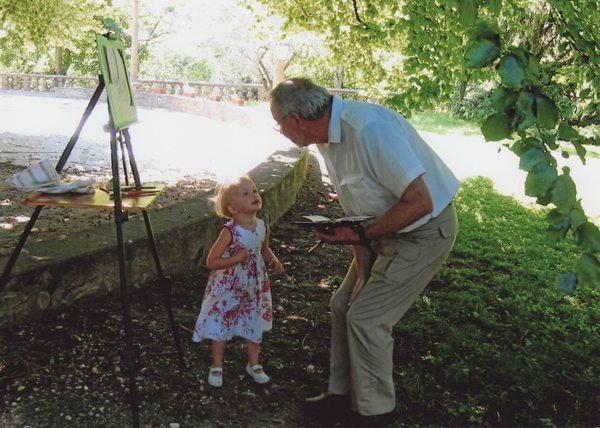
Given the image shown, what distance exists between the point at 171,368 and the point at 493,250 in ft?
14.2

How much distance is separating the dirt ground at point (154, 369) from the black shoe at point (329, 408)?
0.05 m

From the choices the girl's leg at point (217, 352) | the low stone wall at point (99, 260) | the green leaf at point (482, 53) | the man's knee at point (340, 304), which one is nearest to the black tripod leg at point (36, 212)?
the low stone wall at point (99, 260)

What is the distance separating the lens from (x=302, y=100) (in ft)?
9.15

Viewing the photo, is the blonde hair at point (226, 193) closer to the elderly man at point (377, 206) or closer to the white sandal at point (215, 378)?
the elderly man at point (377, 206)

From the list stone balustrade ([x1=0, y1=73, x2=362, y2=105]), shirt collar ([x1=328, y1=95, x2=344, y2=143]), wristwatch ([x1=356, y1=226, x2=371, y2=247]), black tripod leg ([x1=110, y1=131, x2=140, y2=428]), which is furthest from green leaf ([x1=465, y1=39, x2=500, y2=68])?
stone balustrade ([x1=0, y1=73, x2=362, y2=105])

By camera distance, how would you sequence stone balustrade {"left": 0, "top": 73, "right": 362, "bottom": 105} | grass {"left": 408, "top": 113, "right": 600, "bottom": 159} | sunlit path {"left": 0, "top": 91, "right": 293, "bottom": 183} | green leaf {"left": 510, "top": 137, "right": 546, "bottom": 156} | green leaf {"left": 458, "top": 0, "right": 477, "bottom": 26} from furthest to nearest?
stone balustrade {"left": 0, "top": 73, "right": 362, "bottom": 105}, grass {"left": 408, "top": 113, "right": 600, "bottom": 159}, sunlit path {"left": 0, "top": 91, "right": 293, "bottom": 183}, green leaf {"left": 458, "top": 0, "right": 477, "bottom": 26}, green leaf {"left": 510, "top": 137, "right": 546, "bottom": 156}

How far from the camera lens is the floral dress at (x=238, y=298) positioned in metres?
3.49

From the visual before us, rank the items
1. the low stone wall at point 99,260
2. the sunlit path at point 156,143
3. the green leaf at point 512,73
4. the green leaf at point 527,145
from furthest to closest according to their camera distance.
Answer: the sunlit path at point 156,143, the low stone wall at point 99,260, the green leaf at point 527,145, the green leaf at point 512,73

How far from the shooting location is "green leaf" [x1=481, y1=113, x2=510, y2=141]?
5.37 feet

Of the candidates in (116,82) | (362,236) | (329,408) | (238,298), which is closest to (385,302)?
(362,236)

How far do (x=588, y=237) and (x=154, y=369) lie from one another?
2.72m

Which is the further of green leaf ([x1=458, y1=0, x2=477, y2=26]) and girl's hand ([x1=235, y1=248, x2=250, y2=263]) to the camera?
girl's hand ([x1=235, y1=248, x2=250, y2=263])

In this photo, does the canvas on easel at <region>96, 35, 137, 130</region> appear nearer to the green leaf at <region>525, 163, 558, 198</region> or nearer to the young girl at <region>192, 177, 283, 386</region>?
the young girl at <region>192, 177, 283, 386</region>

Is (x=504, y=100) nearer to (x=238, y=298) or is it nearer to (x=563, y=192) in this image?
(x=563, y=192)
